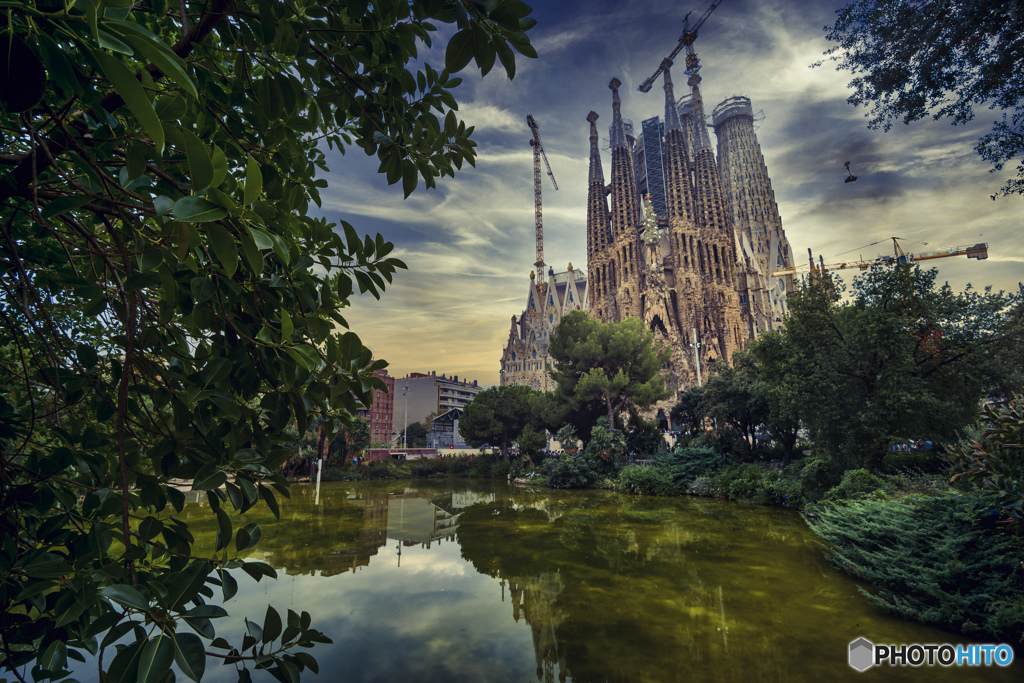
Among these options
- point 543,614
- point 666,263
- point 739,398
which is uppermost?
point 666,263

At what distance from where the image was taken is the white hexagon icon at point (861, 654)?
203 inches

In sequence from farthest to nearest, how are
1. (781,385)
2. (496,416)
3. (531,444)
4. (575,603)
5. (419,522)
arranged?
(496,416), (531,444), (781,385), (419,522), (575,603)

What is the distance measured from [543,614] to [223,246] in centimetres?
748

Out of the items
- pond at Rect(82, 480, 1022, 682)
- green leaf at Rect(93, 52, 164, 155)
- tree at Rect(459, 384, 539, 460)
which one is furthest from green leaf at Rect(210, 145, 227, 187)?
tree at Rect(459, 384, 539, 460)

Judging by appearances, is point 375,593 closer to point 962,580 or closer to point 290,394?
point 290,394

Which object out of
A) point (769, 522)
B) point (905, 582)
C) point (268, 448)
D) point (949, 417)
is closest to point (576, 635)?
point (905, 582)

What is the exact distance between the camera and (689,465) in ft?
72.2

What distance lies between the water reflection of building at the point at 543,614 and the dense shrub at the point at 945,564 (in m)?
4.99

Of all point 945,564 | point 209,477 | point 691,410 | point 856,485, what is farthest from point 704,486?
point 209,477

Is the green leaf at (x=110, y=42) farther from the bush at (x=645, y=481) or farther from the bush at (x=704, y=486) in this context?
the bush at (x=645, y=481)

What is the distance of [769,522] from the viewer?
43.7 ft

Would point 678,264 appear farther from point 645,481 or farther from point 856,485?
point 856,485

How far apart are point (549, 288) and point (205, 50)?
265ft

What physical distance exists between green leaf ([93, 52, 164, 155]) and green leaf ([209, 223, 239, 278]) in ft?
0.66
